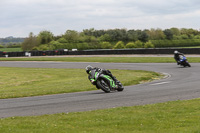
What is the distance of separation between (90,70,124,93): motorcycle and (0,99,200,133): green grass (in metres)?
5.48

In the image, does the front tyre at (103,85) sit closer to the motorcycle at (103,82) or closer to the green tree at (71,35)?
the motorcycle at (103,82)

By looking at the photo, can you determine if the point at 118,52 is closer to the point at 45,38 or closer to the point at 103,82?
the point at 103,82

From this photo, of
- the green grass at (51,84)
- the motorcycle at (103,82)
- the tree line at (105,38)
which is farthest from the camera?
the tree line at (105,38)

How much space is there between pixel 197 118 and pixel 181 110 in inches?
57.6

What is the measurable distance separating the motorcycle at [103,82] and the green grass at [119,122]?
5477 millimetres

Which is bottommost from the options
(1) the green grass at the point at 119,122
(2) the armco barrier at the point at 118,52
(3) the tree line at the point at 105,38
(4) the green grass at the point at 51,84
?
(4) the green grass at the point at 51,84

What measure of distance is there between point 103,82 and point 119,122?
26.3ft

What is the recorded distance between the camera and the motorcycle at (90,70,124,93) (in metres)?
16.5

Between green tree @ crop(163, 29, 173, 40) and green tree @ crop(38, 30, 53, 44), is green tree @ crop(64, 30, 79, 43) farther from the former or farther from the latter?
green tree @ crop(163, 29, 173, 40)

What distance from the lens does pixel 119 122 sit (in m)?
8.66

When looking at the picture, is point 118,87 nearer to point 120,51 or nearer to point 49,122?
point 49,122

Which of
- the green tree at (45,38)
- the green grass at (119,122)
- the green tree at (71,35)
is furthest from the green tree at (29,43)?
the green grass at (119,122)

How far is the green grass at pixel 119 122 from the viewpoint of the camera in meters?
7.84

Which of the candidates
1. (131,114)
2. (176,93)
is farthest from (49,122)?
(176,93)
